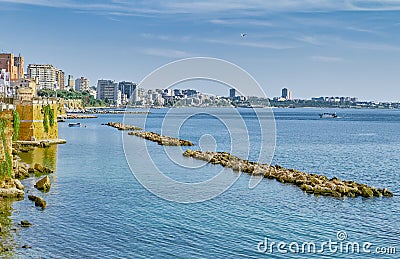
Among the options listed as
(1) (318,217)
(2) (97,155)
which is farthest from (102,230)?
(2) (97,155)

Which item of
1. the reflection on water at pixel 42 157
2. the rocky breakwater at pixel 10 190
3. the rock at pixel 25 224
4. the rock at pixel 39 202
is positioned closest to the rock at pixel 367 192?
the rock at pixel 39 202

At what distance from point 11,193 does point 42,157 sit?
16502 mm

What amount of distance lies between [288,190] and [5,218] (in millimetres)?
15430

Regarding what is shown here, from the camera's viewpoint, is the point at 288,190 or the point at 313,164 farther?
the point at 313,164

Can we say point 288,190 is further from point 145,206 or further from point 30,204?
point 30,204

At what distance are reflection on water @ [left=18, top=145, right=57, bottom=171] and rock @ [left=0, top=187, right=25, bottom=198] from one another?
10.1m

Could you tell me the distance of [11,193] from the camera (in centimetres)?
2645

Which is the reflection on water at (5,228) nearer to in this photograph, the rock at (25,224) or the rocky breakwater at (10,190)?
the rock at (25,224)

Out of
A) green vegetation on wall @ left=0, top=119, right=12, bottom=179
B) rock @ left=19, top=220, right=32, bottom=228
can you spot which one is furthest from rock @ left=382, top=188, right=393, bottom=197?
green vegetation on wall @ left=0, top=119, right=12, bottom=179

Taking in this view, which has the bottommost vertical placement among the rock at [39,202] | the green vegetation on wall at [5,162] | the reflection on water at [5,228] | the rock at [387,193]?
the reflection on water at [5,228]

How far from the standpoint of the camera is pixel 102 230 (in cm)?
2134

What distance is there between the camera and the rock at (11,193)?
26281 millimetres

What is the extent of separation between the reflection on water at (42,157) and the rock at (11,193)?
10.1 m

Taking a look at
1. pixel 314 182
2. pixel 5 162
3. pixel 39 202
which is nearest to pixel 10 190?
pixel 5 162
